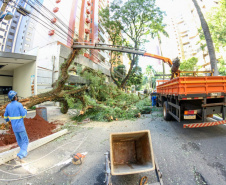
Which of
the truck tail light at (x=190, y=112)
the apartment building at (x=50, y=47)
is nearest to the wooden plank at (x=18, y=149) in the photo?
the truck tail light at (x=190, y=112)

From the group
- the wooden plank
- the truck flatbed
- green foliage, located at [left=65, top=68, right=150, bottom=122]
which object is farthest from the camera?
green foliage, located at [left=65, top=68, right=150, bottom=122]

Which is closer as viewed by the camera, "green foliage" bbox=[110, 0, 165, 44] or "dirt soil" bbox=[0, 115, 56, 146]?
"dirt soil" bbox=[0, 115, 56, 146]

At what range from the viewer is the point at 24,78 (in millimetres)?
14352

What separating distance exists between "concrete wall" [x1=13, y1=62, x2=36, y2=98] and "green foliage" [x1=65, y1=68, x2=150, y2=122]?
23.9ft

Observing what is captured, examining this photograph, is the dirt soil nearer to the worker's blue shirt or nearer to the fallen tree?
the fallen tree

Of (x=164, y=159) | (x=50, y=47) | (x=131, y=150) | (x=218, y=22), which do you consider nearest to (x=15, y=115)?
(x=131, y=150)

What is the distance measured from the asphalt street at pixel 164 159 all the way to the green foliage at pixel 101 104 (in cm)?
263

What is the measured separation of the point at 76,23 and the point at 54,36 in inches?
163

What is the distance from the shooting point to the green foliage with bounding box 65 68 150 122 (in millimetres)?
7566

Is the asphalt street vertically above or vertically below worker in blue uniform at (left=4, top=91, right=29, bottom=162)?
below

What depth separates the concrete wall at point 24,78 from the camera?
44.2 feet

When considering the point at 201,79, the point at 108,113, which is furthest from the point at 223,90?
the point at 108,113

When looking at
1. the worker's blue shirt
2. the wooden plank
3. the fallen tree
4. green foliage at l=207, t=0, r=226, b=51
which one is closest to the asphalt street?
the wooden plank

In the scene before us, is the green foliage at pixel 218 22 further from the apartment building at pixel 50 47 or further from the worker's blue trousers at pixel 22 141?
the worker's blue trousers at pixel 22 141
